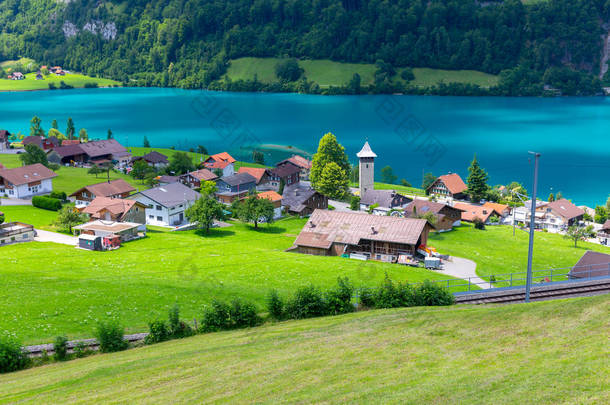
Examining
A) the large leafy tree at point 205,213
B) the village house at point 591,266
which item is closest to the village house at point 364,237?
the large leafy tree at point 205,213

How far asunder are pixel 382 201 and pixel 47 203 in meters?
38.6

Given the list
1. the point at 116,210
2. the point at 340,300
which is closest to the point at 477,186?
the point at 116,210

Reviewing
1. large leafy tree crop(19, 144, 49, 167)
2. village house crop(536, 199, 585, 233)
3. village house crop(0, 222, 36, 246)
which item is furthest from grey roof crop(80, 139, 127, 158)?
village house crop(536, 199, 585, 233)

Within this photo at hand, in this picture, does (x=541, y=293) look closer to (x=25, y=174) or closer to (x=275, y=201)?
(x=275, y=201)

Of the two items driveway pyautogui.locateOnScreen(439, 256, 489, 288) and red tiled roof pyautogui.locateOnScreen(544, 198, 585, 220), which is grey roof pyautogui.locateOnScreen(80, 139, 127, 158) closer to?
driveway pyautogui.locateOnScreen(439, 256, 489, 288)

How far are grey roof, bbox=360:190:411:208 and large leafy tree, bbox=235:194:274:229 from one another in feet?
56.6

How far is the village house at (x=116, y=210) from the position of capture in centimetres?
5319

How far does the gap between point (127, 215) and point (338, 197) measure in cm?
2875

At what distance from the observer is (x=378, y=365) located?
16.4 m

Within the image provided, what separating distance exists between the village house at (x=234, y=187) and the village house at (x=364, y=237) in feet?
82.9

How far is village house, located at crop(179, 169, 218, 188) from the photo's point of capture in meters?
76.4

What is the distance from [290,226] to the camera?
5900 cm

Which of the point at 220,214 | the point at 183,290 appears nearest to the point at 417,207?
the point at 220,214

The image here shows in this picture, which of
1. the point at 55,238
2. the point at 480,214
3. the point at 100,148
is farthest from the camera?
the point at 100,148
